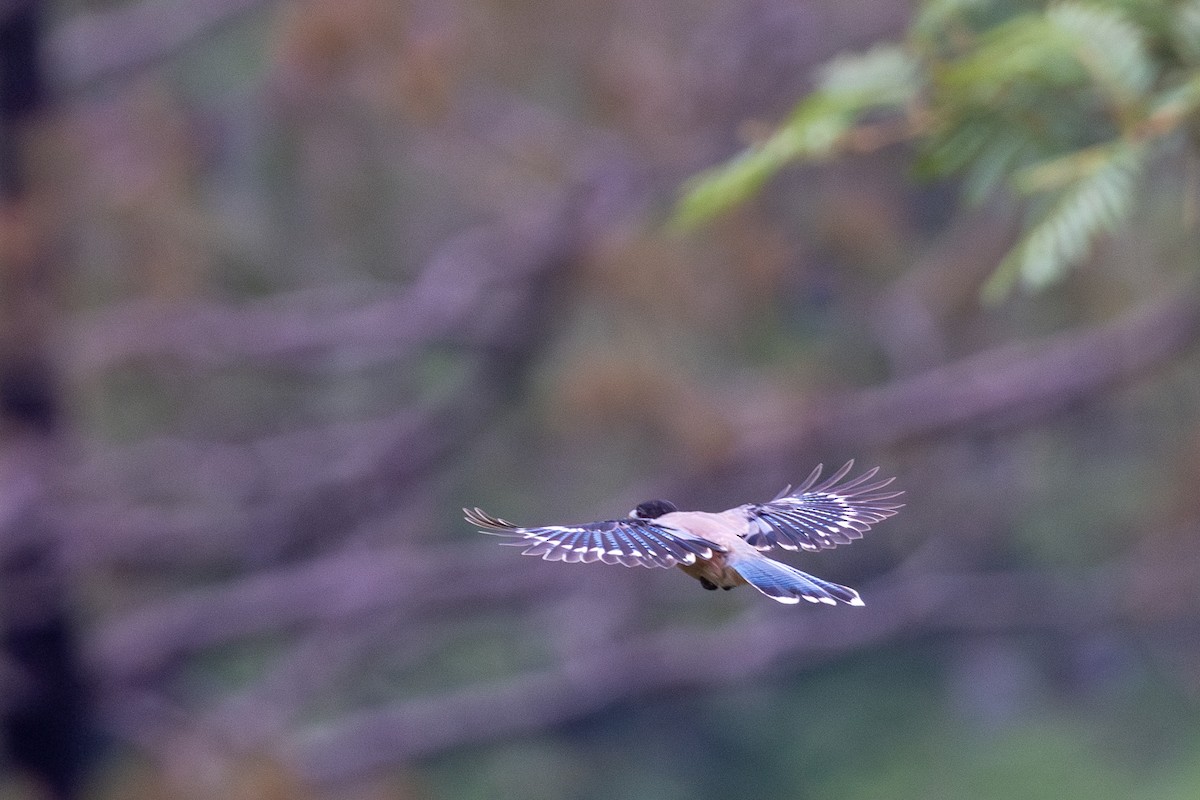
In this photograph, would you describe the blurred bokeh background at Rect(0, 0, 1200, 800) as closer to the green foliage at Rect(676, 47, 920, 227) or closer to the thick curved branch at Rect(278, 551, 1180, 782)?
the thick curved branch at Rect(278, 551, 1180, 782)

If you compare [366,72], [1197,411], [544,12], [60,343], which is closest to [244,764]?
[60,343]

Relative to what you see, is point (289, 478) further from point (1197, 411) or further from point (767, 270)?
point (1197, 411)

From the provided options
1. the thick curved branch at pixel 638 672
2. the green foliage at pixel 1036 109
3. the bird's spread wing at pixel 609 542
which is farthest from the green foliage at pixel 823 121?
the thick curved branch at pixel 638 672

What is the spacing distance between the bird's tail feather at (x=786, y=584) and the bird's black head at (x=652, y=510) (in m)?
0.06

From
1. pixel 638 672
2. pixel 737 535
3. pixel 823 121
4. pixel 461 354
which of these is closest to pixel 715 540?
pixel 737 535

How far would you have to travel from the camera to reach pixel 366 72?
10.0 ft

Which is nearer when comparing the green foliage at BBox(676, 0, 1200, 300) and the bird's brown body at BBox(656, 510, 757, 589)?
the bird's brown body at BBox(656, 510, 757, 589)

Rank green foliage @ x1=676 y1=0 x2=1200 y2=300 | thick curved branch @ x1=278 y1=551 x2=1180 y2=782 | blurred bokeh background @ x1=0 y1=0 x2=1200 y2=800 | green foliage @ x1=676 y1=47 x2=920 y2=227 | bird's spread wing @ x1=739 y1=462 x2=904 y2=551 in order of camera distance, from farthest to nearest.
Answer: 1. thick curved branch @ x1=278 y1=551 x2=1180 y2=782
2. blurred bokeh background @ x1=0 y1=0 x2=1200 y2=800
3. green foliage @ x1=676 y1=47 x2=920 y2=227
4. green foliage @ x1=676 y1=0 x2=1200 y2=300
5. bird's spread wing @ x1=739 y1=462 x2=904 y2=551

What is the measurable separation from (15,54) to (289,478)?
123cm

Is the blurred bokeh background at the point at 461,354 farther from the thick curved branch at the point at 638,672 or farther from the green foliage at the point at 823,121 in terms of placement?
the green foliage at the point at 823,121

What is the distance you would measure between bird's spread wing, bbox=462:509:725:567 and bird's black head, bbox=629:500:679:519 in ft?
0.08

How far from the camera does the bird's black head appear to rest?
0.87 metres

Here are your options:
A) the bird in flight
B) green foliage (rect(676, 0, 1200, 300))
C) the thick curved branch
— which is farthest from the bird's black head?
the thick curved branch

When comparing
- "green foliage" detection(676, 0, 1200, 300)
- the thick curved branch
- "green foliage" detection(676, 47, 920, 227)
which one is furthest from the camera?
the thick curved branch
